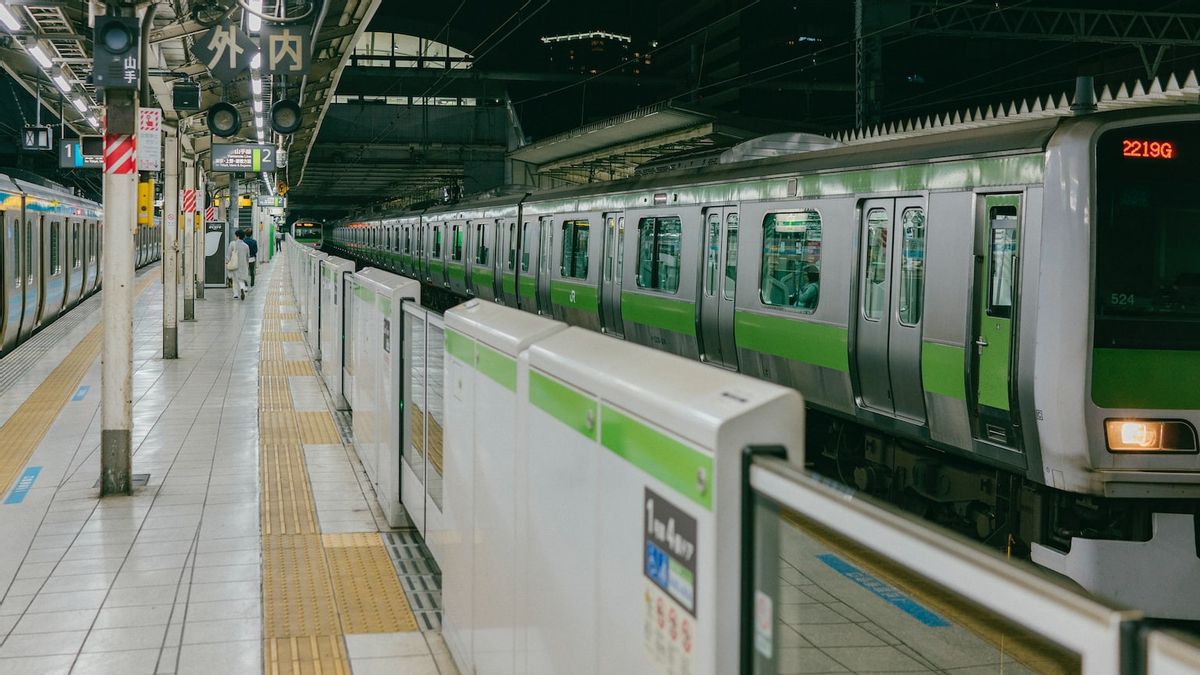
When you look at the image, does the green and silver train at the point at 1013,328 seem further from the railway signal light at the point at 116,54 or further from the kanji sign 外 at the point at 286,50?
the railway signal light at the point at 116,54

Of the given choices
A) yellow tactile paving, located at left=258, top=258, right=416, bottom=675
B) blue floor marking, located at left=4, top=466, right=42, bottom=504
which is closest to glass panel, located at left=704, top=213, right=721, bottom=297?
yellow tactile paving, located at left=258, top=258, right=416, bottom=675

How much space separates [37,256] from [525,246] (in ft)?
23.1

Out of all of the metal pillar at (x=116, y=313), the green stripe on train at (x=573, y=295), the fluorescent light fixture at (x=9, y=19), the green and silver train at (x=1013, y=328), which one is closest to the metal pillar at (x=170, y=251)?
the fluorescent light fixture at (x=9, y=19)

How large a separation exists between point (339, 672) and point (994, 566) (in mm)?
3804

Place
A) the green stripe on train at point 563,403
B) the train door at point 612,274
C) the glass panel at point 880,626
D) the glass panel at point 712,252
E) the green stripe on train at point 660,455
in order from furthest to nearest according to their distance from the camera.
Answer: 1. the train door at point 612,274
2. the glass panel at point 712,252
3. the glass panel at point 880,626
4. the green stripe on train at point 563,403
5. the green stripe on train at point 660,455

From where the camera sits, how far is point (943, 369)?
6.99 meters

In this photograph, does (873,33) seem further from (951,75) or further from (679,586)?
(951,75)

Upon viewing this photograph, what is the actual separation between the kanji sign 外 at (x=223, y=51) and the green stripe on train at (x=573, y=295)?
4802 mm

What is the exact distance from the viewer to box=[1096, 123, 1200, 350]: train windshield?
6203 millimetres

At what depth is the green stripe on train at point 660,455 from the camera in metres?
2.33

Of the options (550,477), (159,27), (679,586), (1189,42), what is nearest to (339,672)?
(550,477)

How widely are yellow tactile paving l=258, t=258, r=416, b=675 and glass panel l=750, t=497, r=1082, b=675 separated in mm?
1832

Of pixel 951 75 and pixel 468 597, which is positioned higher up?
pixel 951 75

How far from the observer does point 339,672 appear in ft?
16.0
